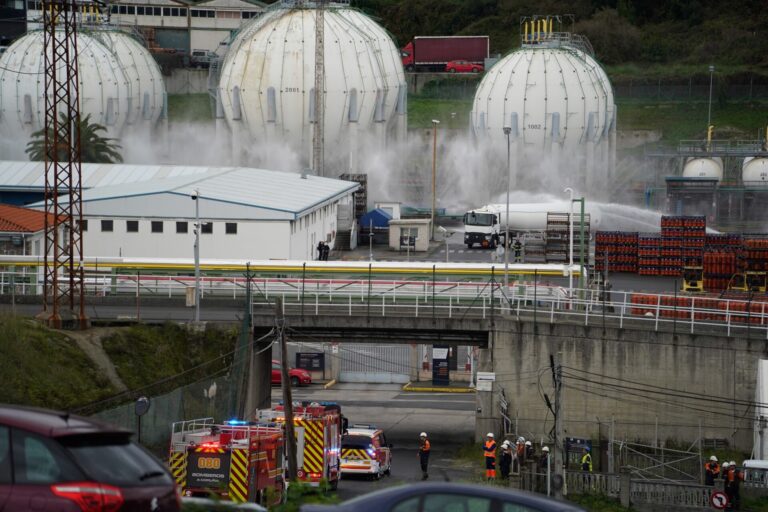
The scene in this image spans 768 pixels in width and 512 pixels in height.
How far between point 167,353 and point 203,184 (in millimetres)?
25948

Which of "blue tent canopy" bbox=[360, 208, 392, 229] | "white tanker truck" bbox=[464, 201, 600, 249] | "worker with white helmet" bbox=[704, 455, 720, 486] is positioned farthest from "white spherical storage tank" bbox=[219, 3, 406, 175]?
"worker with white helmet" bbox=[704, 455, 720, 486]

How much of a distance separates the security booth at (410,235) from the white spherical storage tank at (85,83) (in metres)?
26.7

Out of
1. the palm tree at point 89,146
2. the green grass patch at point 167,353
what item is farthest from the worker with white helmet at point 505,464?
the palm tree at point 89,146

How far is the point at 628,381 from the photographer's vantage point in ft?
150

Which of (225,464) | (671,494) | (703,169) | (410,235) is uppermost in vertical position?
(225,464)

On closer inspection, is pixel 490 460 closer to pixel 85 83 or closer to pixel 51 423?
pixel 51 423

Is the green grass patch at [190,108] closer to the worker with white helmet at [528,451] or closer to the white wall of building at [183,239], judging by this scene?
the white wall of building at [183,239]

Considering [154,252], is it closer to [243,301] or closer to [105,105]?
[243,301]

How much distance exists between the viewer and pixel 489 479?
39.8m

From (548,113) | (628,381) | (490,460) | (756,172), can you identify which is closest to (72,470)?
(490,460)

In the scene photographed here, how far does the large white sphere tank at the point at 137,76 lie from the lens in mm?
106500

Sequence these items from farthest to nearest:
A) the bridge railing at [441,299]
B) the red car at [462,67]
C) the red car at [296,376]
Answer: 1. the red car at [462,67]
2. the red car at [296,376]
3. the bridge railing at [441,299]

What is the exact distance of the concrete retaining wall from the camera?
4488cm

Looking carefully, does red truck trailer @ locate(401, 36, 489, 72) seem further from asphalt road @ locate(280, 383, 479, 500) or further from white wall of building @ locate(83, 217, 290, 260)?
asphalt road @ locate(280, 383, 479, 500)
